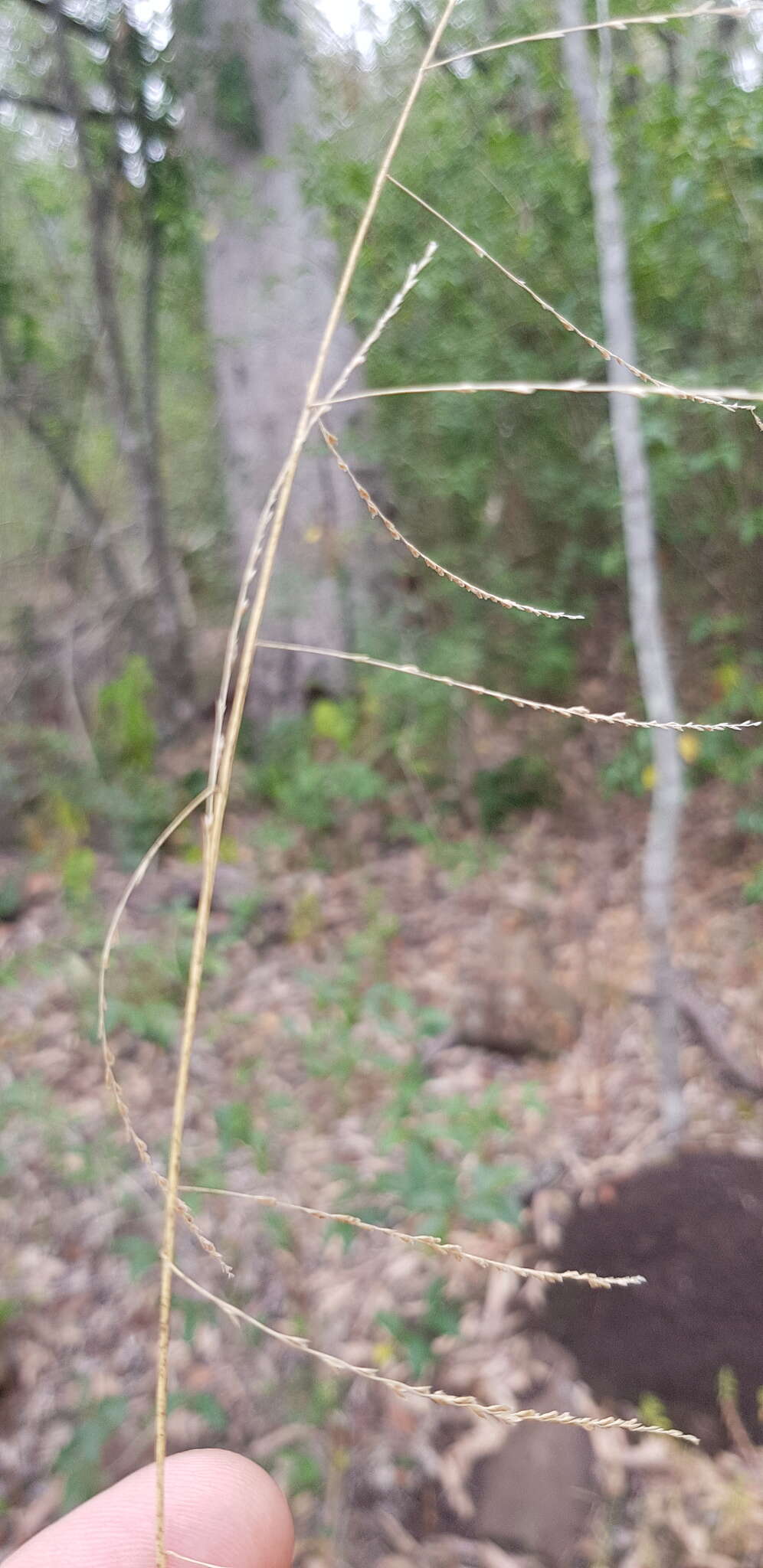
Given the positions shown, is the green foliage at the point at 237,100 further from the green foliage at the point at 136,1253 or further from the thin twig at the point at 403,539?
the green foliage at the point at 136,1253

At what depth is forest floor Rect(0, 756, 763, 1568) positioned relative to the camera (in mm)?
1781

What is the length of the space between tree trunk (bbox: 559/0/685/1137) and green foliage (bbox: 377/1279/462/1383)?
0.86 meters

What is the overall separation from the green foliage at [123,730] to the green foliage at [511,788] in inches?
64.8

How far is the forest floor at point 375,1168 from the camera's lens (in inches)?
70.1

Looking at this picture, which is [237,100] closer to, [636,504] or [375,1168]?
[636,504]

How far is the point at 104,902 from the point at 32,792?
90 centimetres

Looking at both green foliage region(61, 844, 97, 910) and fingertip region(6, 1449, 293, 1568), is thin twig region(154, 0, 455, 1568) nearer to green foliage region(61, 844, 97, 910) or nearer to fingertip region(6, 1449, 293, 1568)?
fingertip region(6, 1449, 293, 1568)

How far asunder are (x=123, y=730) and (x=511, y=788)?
6.24 feet

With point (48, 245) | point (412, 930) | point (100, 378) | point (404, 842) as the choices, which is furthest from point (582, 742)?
point (48, 245)

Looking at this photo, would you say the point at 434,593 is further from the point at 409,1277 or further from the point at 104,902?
the point at 409,1277

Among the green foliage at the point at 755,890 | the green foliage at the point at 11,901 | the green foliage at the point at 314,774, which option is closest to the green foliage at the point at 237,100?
the green foliage at the point at 314,774

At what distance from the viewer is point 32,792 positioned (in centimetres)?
437

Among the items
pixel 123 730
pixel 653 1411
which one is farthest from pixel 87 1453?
pixel 123 730

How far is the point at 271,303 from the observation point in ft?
13.1
